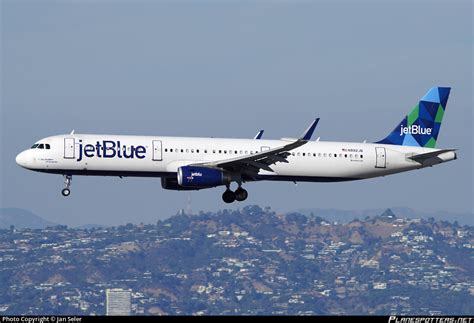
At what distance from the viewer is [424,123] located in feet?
277

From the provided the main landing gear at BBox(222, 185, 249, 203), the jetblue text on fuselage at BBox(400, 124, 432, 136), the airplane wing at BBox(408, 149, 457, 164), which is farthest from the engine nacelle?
the jetblue text on fuselage at BBox(400, 124, 432, 136)

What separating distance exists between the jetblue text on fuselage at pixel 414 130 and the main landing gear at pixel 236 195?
539 inches

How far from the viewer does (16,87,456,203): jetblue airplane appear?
7144 centimetres

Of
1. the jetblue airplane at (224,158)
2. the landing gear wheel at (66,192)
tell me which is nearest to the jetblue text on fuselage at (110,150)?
the jetblue airplane at (224,158)

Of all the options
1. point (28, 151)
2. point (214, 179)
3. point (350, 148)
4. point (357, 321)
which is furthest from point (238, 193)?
point (357, 321)

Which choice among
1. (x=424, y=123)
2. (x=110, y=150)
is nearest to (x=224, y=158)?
(x=110, y=150)

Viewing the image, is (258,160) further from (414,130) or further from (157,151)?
(414,130)

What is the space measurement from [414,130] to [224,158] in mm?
16601

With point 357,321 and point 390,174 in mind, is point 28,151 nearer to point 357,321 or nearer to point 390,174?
point 390,174

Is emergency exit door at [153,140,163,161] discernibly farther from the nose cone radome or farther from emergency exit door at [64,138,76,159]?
the nose cone radome

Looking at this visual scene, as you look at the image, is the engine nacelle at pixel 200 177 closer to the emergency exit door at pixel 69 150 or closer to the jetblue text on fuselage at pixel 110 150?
the jetblue text on fuselage at pixel 110 150

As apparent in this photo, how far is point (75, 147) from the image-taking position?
234ft

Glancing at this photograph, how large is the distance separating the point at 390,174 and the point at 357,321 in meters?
40.8

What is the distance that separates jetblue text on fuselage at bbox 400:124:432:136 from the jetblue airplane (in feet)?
2.19
